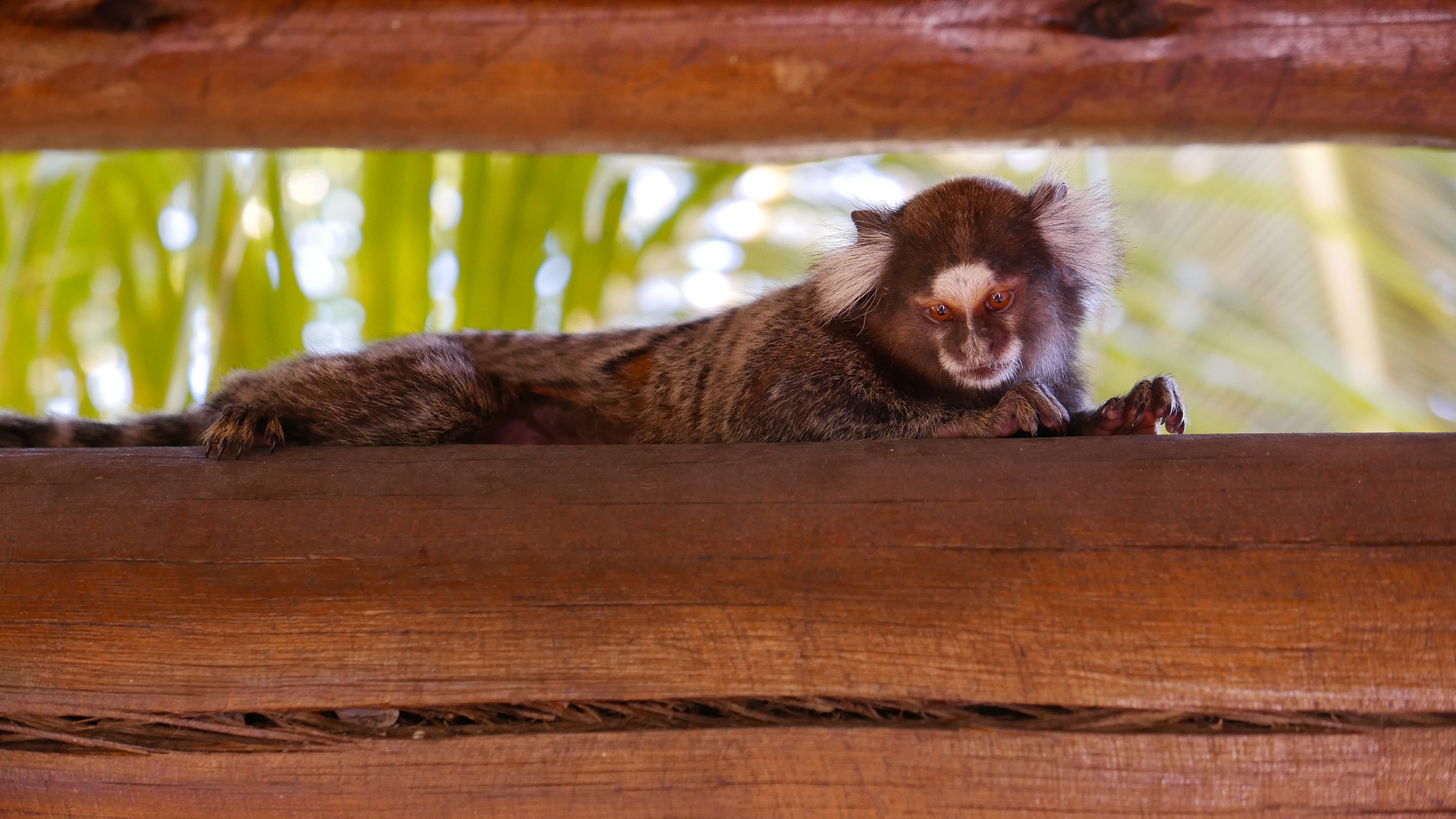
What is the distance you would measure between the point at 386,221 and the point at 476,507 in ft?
5.62

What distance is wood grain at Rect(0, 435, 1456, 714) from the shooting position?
152cm

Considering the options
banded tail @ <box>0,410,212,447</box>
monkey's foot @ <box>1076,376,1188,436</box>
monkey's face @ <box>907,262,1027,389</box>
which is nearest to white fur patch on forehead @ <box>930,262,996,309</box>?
monkey's face @ <box>907,262,1027,389</box>

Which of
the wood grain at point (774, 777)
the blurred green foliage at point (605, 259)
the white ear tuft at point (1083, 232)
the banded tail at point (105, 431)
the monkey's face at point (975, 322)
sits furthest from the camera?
the blurred green foliage at point (605, 259)

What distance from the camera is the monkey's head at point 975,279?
2307mm

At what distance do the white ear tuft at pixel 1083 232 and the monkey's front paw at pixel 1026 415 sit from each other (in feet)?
1.94

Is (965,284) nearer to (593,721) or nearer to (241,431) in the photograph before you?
(593,721)

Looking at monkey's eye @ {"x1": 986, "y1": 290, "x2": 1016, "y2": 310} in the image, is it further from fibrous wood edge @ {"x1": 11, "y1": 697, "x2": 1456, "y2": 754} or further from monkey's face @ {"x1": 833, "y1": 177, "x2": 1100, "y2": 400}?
fibrous wood edge @ {"x1": 11, "y1": 697, "x2": 1456, "y2": 754}

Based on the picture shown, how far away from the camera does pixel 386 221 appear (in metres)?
3.20

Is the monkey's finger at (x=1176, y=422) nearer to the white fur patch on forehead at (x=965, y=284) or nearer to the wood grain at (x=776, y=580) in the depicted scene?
the wood grain at (x=776, y=580)

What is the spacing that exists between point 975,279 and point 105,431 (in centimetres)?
193

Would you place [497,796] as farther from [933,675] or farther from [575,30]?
[575,30]

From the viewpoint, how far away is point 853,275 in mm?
2479

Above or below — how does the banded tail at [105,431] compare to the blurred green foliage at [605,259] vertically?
below

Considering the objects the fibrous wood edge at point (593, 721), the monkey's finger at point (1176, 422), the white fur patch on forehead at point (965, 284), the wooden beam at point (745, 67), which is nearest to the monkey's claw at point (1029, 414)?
the monkey's finger at point (1176, 422)
